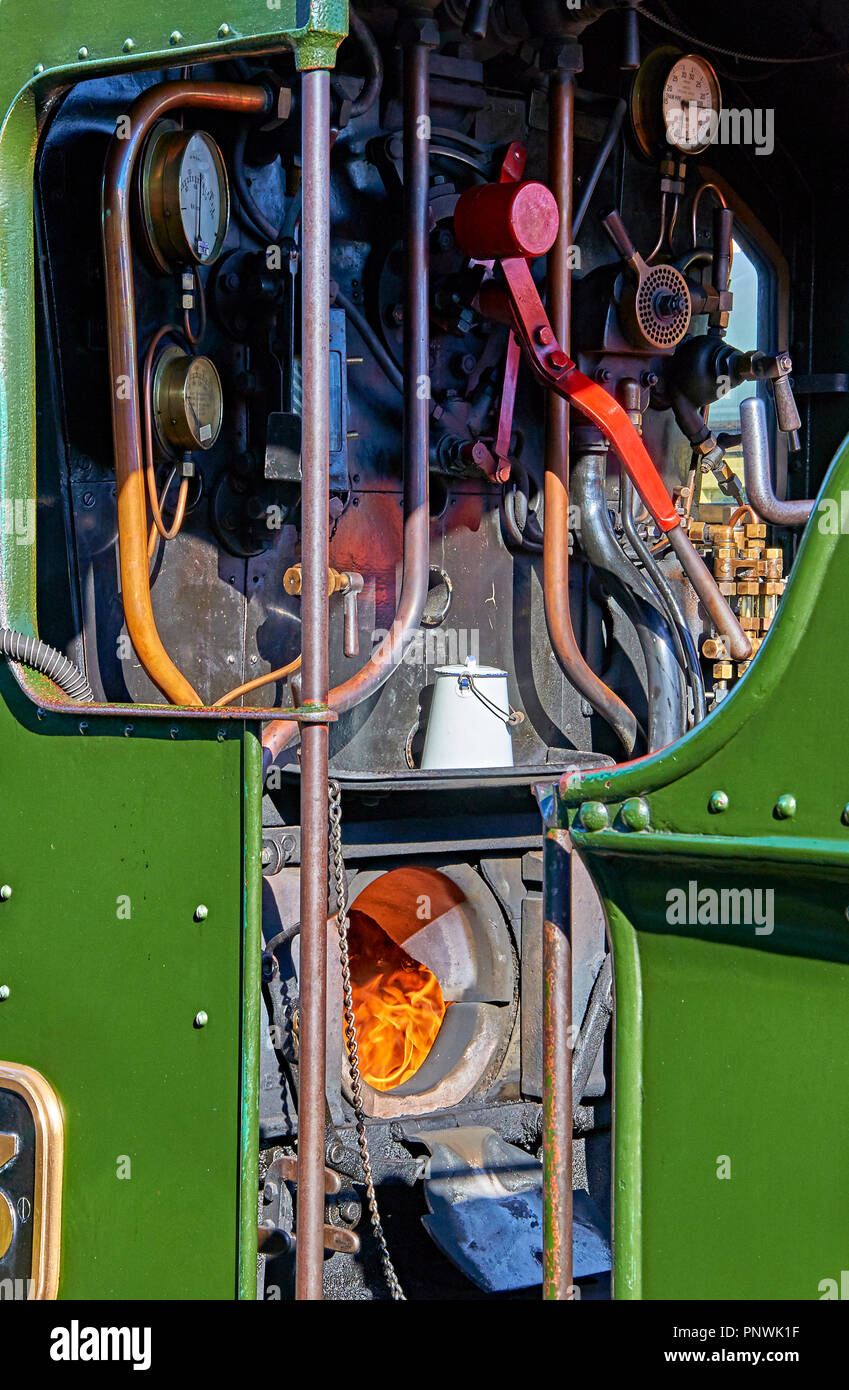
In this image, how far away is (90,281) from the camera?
10.3 feet

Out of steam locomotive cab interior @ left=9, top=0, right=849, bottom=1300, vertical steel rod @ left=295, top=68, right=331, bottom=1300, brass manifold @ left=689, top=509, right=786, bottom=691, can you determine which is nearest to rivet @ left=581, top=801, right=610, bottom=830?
vertical steel rod @ left=295, top=68, right=331, bottom=1300

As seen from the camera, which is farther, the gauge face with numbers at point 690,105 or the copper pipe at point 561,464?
the gauge face with numbers at point 690,105

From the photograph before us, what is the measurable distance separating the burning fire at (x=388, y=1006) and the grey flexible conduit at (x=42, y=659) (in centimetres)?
156

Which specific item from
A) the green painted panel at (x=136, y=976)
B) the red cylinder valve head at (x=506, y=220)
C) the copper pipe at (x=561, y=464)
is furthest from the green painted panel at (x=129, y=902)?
the copper pipe at (x=561, y=464)

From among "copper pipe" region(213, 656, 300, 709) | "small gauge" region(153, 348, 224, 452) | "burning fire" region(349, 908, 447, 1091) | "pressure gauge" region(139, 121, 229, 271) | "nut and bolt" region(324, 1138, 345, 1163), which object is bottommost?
"nut and bolt" region(324, 1138, 345, 1163)

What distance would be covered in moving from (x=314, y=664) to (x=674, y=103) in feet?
8.72

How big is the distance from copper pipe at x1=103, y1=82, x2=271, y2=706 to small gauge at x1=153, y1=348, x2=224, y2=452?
129mm

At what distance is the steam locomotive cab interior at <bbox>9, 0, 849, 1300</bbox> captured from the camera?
10.5 feet

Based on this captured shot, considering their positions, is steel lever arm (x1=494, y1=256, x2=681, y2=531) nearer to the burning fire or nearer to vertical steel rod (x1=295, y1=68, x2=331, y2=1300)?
the burning fire

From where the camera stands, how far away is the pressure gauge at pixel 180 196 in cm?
313

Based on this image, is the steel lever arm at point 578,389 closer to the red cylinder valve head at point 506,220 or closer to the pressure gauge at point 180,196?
the red cylinder valve head at point 506,220

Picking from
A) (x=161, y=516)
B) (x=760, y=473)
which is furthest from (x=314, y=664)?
(x=760, y=473)

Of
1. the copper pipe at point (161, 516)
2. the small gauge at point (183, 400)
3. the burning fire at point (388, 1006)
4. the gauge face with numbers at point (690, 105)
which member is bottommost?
the burning fire at point (388, 1006)

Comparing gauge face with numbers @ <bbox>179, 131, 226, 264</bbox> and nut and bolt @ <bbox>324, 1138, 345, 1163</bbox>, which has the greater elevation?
gauge face with numbers @ <bbox>179, 131, 226, 264</bbox>
